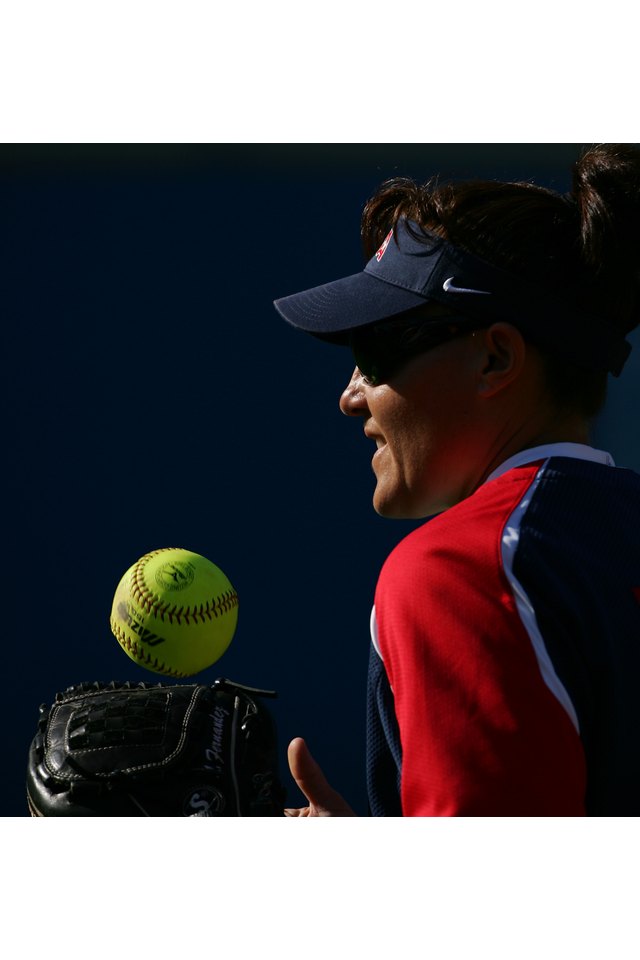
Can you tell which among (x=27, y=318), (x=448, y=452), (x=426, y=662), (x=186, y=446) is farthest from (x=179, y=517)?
(x=426, y=662)

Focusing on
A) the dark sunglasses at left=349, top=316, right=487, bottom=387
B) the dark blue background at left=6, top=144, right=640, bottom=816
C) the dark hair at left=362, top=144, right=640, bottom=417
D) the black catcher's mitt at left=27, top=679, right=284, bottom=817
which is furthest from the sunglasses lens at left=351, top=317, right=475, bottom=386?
the dark blue background at left=6, top=144, right=640, bottom=816

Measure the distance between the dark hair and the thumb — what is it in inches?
28.4

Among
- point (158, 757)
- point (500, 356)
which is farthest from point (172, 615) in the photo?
point (500, 356)

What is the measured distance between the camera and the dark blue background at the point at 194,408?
491cm

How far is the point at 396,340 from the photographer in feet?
4.91

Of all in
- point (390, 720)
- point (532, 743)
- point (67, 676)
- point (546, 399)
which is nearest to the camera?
point (532, 743)

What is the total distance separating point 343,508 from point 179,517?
0.82m

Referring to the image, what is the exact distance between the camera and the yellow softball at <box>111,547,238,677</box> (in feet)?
9.96

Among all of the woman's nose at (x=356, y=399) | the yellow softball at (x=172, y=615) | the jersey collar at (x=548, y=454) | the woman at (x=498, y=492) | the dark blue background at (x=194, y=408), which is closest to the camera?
the woman at (x=498, y=492)

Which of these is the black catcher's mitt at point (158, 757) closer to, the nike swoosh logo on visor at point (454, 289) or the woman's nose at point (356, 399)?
the woman's nose at point (356, 399)

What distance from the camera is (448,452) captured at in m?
1.48

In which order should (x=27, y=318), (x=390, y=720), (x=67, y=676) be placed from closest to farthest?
(x=390, y=720)
(x=67, y=676)
(x=27, y=318)

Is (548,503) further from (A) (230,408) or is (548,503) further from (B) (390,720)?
(A) (230,408)

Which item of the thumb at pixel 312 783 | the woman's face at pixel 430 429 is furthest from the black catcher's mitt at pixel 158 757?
the woman's face at pixel 430 429
